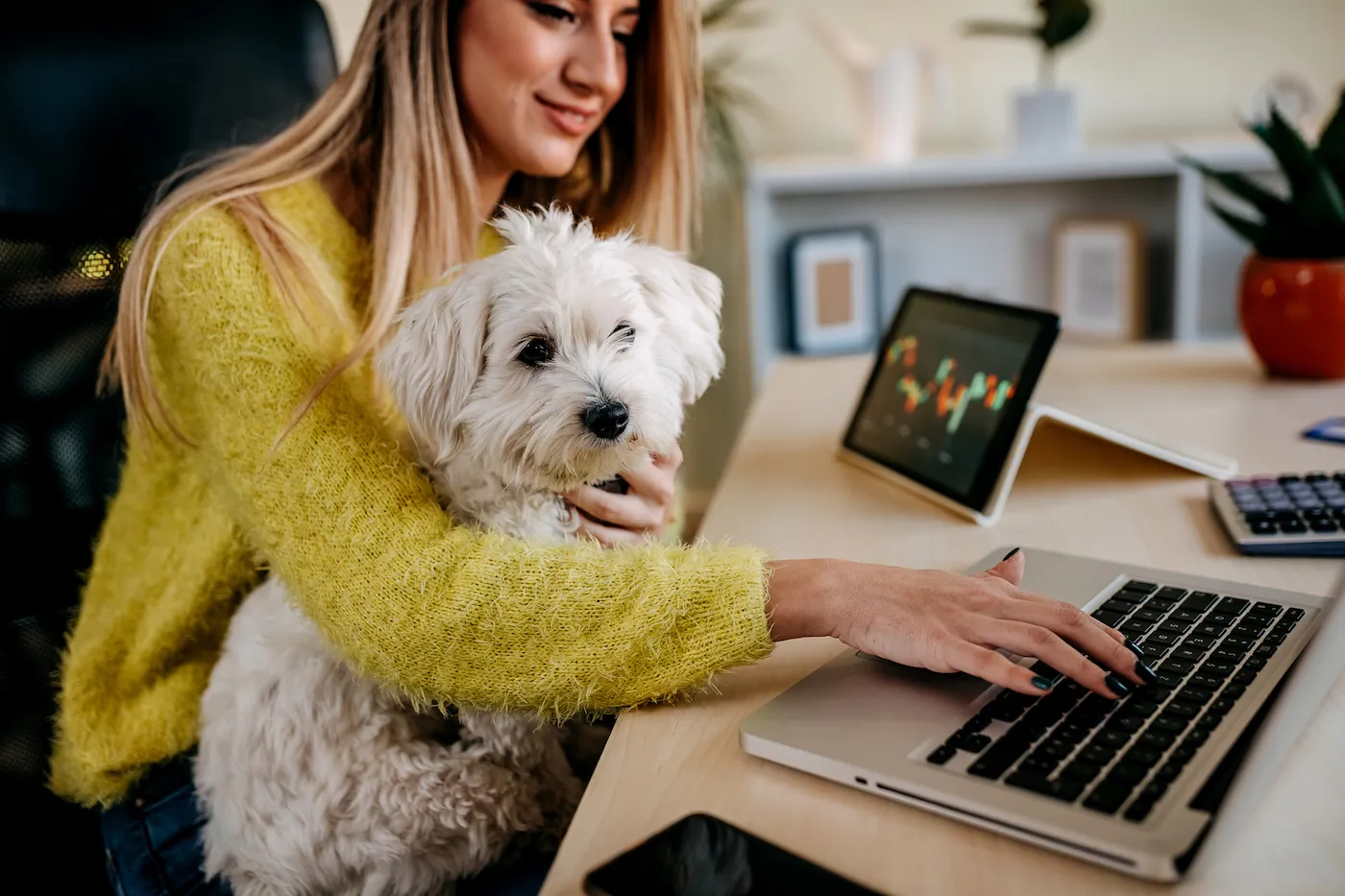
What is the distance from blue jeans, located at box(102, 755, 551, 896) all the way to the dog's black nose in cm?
37

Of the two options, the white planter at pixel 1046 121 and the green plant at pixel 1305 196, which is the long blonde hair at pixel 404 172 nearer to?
the green plant at pixel 1305 196

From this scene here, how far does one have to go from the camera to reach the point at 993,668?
2.08ft

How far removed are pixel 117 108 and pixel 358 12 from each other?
1407 mm

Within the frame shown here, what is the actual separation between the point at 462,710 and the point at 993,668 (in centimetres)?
41

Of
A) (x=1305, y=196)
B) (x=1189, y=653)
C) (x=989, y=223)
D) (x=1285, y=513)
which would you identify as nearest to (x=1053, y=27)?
(x=989, y=223)

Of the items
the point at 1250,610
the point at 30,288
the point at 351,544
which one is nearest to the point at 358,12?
the point at 30,288

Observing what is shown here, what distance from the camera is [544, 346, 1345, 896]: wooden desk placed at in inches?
20.7

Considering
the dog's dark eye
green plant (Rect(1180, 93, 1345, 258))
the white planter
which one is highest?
the white planter

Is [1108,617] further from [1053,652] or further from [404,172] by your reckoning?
[404,172]

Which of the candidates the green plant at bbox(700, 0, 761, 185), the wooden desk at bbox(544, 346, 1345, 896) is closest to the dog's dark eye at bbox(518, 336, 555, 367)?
the wooden desk at bbox(544, 346, 1345, 896)

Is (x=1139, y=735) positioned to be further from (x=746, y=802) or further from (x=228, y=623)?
(x=228, y=623)

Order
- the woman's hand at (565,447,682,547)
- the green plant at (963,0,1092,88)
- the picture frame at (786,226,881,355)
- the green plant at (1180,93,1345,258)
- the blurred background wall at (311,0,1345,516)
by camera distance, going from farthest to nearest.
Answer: the picture frame at (786,226,881,355) < the blurred background wall at (311,0,1345,516) < the green plant at (963,0,1092,88) < the green plant at (1180,93,1345,258) < the woman's hand at (565,447,682,547)

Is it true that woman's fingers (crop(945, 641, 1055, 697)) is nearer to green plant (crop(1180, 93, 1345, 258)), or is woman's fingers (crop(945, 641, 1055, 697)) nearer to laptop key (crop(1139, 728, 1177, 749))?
laptop key (crop(1139, 728, 1177, 749))

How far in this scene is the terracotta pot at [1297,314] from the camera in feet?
4.40
